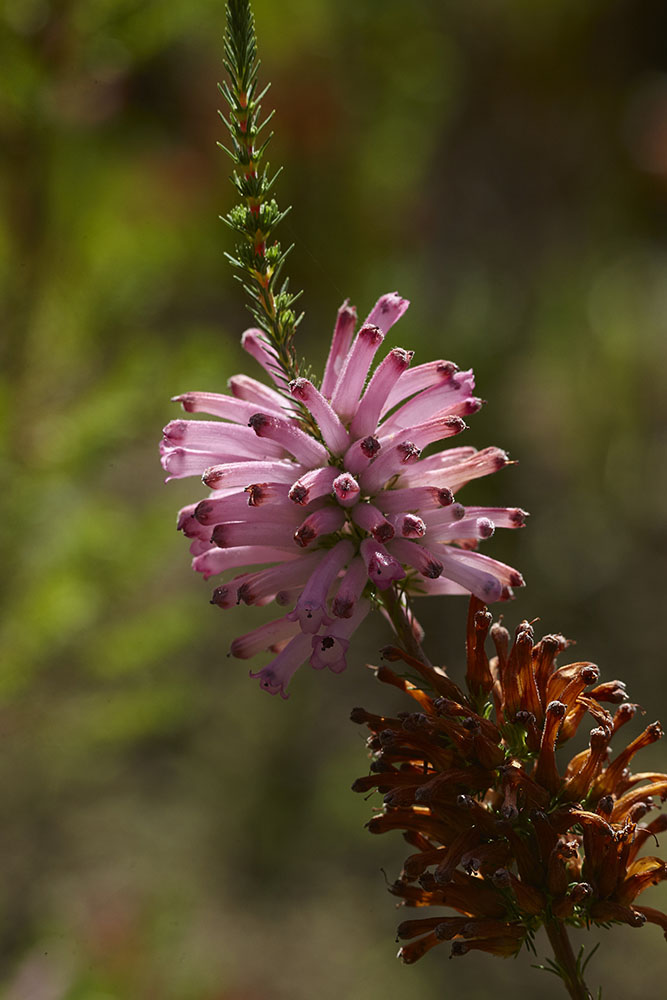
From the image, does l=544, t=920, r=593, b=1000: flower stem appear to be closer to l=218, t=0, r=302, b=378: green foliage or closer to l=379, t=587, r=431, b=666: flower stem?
l=379, t=587, r=431, b=666: flower stem

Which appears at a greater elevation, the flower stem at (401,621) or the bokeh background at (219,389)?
the bokeh background at (219,389)

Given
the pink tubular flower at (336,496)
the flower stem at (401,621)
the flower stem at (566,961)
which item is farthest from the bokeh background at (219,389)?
the flower stem at (566,961)

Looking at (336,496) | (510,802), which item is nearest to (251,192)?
(336,496)

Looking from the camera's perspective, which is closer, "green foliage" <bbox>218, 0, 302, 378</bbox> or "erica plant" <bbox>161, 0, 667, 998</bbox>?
"green foliage" <bbox>218, 0, 302, 378</bbox>

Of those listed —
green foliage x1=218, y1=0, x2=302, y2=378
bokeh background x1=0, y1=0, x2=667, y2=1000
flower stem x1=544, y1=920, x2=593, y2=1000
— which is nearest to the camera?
green foliage x1=218, y1=0, x2=302, y2=378

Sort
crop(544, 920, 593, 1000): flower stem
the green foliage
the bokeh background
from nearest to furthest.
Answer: the green foliage < crop(544, 920, 593, 1000): flower stem < the bokeh background

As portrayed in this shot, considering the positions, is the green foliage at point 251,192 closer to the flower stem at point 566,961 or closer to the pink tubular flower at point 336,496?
the pink tubular flower at point 336,496

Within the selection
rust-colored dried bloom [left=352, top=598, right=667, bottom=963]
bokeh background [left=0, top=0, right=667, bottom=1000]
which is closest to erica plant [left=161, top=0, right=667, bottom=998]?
rust-colored dried bloom [left=352, top=598, right=667, bottom=963]

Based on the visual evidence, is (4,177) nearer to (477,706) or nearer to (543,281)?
(477,706)

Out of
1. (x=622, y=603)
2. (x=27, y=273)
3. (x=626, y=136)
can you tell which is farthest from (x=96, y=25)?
(x=626, y=136)
